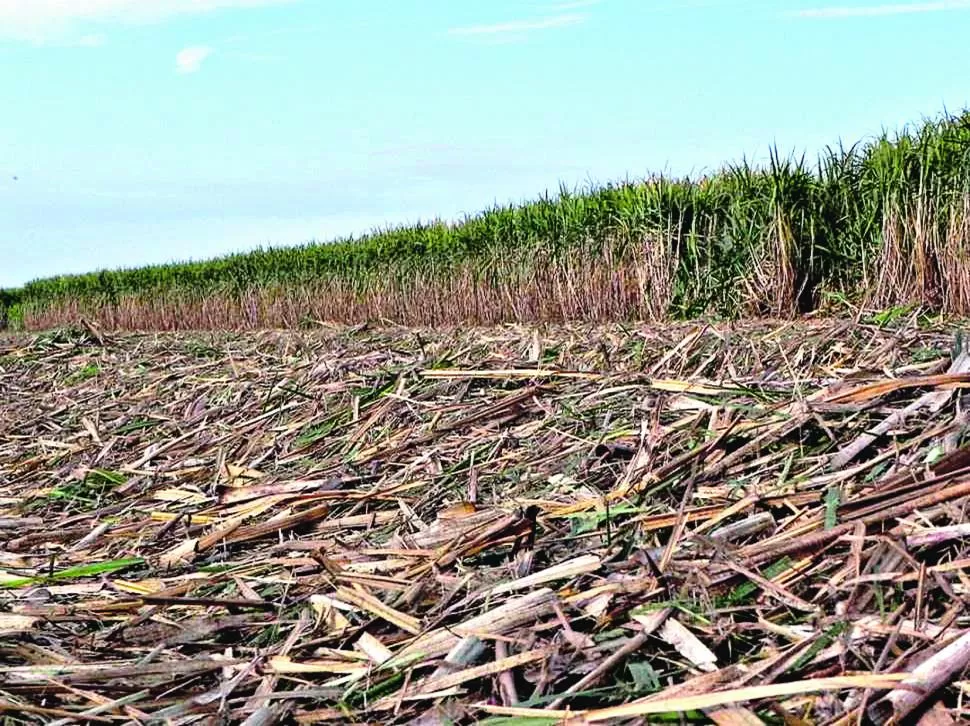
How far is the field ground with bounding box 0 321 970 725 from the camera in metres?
2.13

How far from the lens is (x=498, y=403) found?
4.09 m

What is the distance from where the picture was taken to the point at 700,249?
40.0 feet

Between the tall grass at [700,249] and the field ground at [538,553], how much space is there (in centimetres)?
560

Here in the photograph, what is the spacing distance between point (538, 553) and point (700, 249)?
993 centimetres

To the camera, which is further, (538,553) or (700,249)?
(700,249)

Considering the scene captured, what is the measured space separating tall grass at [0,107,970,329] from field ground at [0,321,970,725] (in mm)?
5603

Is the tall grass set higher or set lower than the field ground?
higher

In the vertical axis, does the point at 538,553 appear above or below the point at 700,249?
below

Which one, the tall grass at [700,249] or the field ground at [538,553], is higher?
the tall grass at [700,249]

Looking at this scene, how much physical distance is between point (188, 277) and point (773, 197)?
1847 centimetres

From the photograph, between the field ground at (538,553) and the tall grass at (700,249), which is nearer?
the field ground at (538,553)

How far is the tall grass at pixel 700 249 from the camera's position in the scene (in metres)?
9.63

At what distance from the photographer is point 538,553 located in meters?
2.74

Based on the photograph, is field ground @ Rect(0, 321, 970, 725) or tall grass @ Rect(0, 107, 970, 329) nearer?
field ground @ Rect(0, 321, 970, 725)
